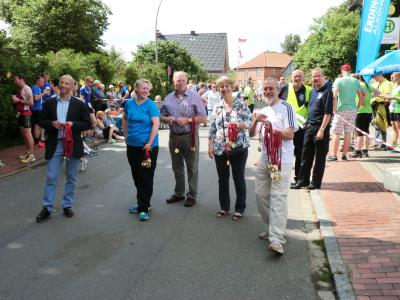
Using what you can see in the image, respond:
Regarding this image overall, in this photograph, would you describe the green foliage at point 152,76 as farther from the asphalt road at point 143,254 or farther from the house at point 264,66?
the house at point 264,66

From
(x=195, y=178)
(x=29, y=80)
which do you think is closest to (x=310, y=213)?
(x=195, y=178)

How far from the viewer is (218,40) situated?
8869 cm

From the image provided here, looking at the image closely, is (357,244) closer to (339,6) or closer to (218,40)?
(339,6)

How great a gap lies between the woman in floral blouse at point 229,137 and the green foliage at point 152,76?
2071cm

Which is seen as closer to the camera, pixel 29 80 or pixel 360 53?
pixel 360 53

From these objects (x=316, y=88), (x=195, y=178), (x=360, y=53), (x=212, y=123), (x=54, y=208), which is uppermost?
(x=360, y=53)

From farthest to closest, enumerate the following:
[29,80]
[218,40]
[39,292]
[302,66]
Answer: [218,40] < [302,66] < [29,80] < [39,292]

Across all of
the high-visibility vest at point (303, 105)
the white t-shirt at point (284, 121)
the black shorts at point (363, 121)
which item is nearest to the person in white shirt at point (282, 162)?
the white t-shirt at point (284, 121)

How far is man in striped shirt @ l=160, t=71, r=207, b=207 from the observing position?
5859 millimetres

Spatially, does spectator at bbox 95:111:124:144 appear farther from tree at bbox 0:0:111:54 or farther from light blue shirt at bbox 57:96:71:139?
tree at bbox 0:0:111:54

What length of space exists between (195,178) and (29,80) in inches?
359

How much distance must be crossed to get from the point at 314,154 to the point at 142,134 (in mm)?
3174

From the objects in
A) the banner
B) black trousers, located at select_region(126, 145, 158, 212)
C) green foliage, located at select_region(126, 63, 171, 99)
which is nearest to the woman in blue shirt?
black trousers, located at select_region(126, 145, 158, 212)


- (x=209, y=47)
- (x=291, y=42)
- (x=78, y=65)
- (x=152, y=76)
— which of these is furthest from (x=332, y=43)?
(x=291, y=42)
